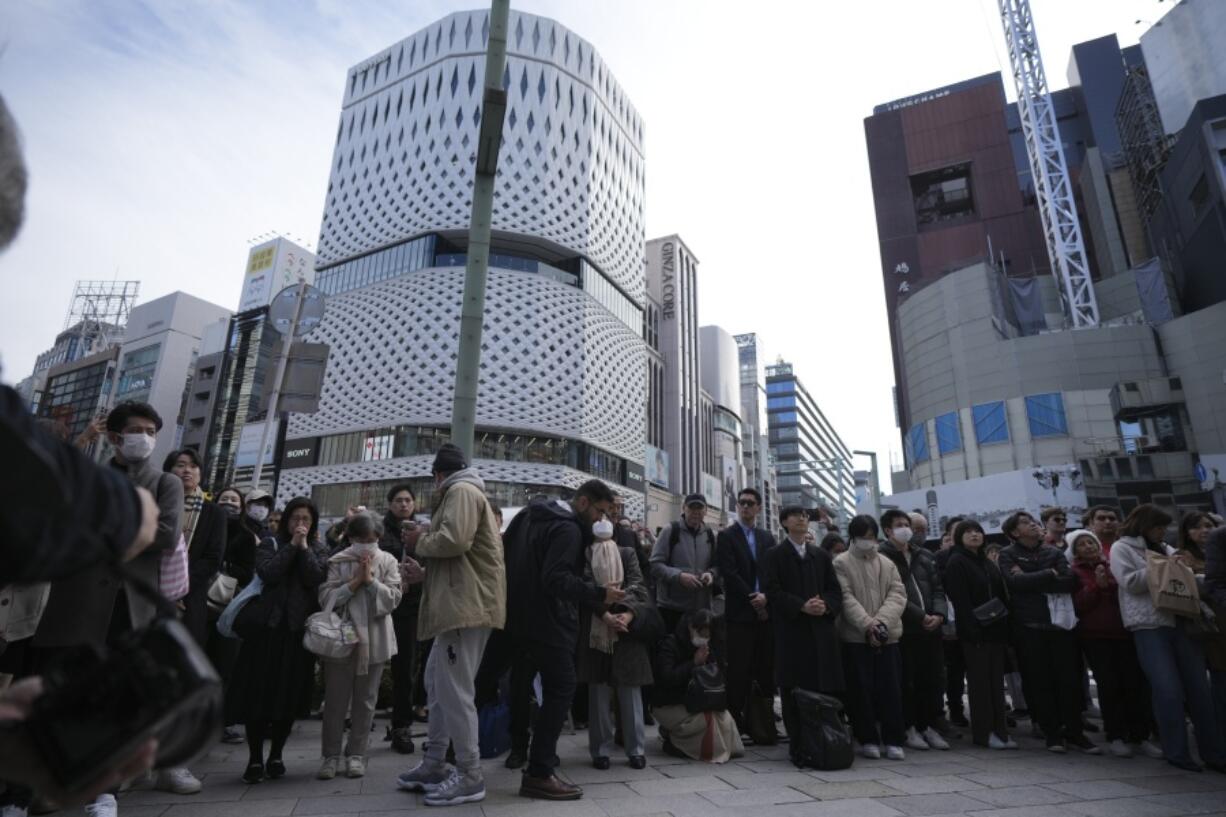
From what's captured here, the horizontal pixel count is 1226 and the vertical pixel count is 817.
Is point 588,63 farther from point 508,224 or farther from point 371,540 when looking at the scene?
point 371,540

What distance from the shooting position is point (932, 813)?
3.45 metres

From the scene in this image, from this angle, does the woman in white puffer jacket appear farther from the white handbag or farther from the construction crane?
the construction crane

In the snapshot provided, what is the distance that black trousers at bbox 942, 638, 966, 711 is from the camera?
625cm

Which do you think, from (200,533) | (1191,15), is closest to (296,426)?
(200,533)

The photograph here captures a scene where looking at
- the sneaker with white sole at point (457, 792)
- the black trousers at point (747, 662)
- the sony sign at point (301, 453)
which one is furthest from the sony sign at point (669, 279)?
the sneaker with white sole at point (457, 792)

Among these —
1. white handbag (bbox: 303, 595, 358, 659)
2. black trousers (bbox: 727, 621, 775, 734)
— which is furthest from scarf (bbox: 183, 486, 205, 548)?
black trousers (bbox: 727, 621, 775, 734)

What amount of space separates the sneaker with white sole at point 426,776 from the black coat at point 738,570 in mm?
2790

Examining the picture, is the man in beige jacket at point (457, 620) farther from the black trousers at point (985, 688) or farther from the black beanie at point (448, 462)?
the black trousers at point (985, 688)

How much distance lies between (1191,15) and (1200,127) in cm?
1235

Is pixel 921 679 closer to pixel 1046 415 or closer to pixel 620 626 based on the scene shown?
pixel 620 626

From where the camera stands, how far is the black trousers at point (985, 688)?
5.39m

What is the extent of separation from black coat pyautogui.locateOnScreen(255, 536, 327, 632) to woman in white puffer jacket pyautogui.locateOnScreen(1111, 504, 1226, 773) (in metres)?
5.94

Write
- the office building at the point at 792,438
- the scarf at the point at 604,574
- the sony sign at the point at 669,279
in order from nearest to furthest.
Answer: the scarf at the point at 604,574 → the sony sign at the point at 669,279 → the office building at the point at 792,438

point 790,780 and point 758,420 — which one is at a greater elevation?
point 758,420
